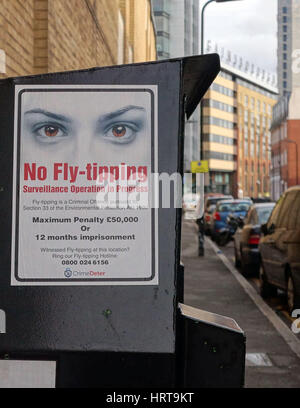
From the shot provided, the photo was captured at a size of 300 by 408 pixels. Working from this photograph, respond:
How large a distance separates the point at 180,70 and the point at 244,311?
760 cm

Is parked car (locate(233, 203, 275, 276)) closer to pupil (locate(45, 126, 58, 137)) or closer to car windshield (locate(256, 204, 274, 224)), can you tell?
car windshield (locate(256, 204, 274, 224))

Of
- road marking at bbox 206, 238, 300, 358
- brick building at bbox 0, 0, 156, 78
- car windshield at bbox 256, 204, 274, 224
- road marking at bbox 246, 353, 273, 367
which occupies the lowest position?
road marking at bbox 246, 353, 273, 367

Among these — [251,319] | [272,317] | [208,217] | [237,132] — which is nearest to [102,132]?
[251,319]

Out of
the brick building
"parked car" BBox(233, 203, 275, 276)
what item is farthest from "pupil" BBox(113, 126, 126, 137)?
"parked car" BBox(233, 203, 275, 276)

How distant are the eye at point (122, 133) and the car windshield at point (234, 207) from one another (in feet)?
83.0

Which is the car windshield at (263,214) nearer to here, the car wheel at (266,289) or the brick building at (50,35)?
the car wheel at (266,289)

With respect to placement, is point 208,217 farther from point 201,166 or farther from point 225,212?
point 201,166

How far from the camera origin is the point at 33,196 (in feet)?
10.0

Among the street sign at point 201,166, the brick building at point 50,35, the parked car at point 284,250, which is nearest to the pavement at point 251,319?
the parked car at point 284,250

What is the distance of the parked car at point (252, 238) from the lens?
48.5 feet

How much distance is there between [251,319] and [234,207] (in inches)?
756

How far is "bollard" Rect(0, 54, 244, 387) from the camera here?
3.00m

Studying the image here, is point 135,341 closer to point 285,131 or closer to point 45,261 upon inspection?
point 45,261

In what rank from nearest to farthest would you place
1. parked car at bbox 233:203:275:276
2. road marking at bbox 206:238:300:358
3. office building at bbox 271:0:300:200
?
road marking at bbox 206:238:300:358
parked car at bbox 233:203:275:276
office building at bbox 271:0:300:200
